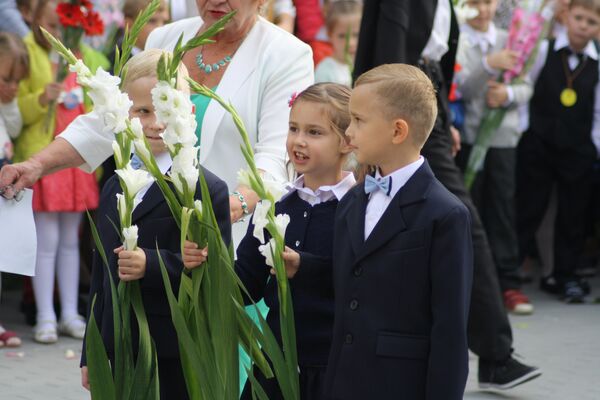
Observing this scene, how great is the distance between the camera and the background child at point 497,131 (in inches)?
313

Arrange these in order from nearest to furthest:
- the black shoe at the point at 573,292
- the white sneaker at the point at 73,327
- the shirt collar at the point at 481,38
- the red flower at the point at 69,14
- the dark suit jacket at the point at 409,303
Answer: the dark suit jacket at the point at 409,303 < the red flower at the point at 69,14 < the white sneaker at the point at 73,327 < the shirt collar at the point at 481,38 < the black shoe at the point at 573,292

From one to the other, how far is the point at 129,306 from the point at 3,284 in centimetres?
536

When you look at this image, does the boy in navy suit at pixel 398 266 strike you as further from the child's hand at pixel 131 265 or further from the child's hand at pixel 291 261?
the child's hand at pixel 131 265

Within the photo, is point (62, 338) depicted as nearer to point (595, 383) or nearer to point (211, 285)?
point (595, 383)

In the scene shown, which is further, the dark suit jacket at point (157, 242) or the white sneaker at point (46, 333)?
the white sneaker at point (46, 333)

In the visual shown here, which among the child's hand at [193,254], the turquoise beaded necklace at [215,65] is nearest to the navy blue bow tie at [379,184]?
the child's hand at [193,254]

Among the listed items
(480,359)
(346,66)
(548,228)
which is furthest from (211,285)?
(548,228)

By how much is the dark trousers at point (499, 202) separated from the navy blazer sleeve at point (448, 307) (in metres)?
5.21

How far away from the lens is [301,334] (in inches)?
137

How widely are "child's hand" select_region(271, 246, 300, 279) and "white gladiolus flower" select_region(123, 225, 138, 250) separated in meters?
0.37

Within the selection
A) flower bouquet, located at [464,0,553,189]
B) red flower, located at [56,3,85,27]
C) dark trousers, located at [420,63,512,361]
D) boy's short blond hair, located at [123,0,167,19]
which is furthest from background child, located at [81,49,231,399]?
flower bouquet, located at [464,0,553,189]

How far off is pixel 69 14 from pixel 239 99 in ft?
8.50

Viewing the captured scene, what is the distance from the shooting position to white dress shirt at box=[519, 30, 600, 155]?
8719mm

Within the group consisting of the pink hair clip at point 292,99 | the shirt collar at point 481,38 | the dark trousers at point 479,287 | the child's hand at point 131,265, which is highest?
the pink hair clip at point 292,99
